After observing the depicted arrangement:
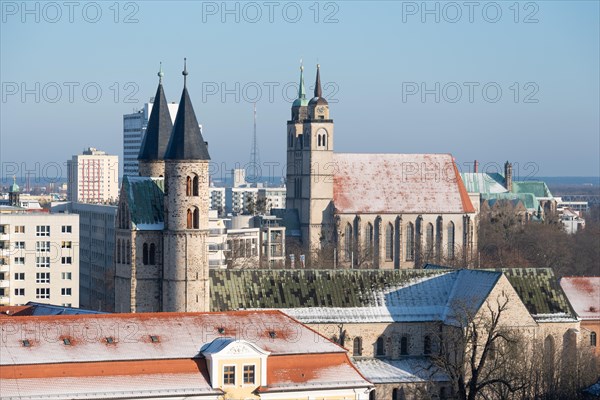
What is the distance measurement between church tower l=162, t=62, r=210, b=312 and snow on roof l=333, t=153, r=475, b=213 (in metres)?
79.2

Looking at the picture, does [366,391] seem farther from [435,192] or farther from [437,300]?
[435,192]

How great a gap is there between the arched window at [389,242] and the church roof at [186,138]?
81451 mm

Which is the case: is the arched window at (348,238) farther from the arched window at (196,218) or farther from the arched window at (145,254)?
the arched window at (196,218)

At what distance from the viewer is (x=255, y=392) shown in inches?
2714

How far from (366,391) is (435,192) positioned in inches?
3851

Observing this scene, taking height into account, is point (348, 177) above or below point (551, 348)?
above

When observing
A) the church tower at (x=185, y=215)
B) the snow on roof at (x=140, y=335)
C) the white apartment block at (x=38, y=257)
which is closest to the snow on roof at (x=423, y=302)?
the church tower at (x=185, y=215)

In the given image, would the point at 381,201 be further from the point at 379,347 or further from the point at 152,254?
the point at 152,254

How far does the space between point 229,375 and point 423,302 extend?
75.0ft

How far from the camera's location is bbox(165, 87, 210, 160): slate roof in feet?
283

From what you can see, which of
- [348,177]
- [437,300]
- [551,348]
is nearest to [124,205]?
[437,300]

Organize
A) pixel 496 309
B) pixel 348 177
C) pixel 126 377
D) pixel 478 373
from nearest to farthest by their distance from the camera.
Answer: pixel 126 377 < pixel 478 373 < pixel 496 309 < pixel 348 177

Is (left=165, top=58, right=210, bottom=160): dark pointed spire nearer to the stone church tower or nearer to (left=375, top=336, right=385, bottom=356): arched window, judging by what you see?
(left=375, top=336, right=385, bottom=356): arched window

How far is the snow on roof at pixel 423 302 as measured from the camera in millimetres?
85812
